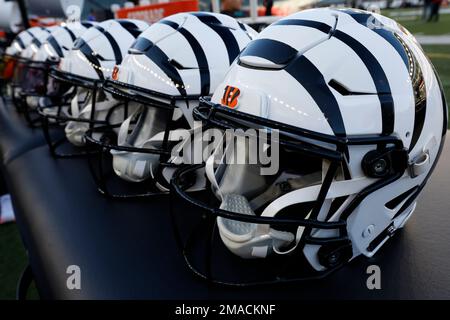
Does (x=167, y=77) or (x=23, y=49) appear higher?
(x=167, y=77)

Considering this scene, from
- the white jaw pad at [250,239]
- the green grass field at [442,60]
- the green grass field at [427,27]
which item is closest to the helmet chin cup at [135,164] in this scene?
the white jaw pad at [250,239]

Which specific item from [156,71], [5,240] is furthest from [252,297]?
[5,240]

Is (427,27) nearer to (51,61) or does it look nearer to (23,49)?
(23,49)

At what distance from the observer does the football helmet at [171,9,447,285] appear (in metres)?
0.62

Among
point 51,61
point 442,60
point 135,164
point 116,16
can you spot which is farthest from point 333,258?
point 442,60

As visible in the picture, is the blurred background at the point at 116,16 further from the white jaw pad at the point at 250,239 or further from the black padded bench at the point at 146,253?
the white jaw pad at the point at 250,239

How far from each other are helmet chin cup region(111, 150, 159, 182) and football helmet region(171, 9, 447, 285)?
0.29m

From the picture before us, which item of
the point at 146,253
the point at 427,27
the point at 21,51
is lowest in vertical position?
the point at 427,27

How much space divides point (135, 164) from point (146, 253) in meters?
0.31

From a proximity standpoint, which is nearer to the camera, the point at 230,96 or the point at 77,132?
the point at 230,96

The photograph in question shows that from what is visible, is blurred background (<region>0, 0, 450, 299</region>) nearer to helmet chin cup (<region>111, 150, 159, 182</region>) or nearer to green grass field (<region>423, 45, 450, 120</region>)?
green grass field (<region>423, 45, 450, 120</region>)

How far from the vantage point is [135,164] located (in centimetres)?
99

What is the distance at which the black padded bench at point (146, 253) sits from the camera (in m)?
0.64

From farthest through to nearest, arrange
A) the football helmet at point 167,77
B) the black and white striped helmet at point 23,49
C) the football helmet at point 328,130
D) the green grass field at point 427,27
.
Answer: the green grass field at point 427,27 < the black and white striped helmet at point 23,49 < the football helmet at point 167,77 < the football helmet at point 328,130
